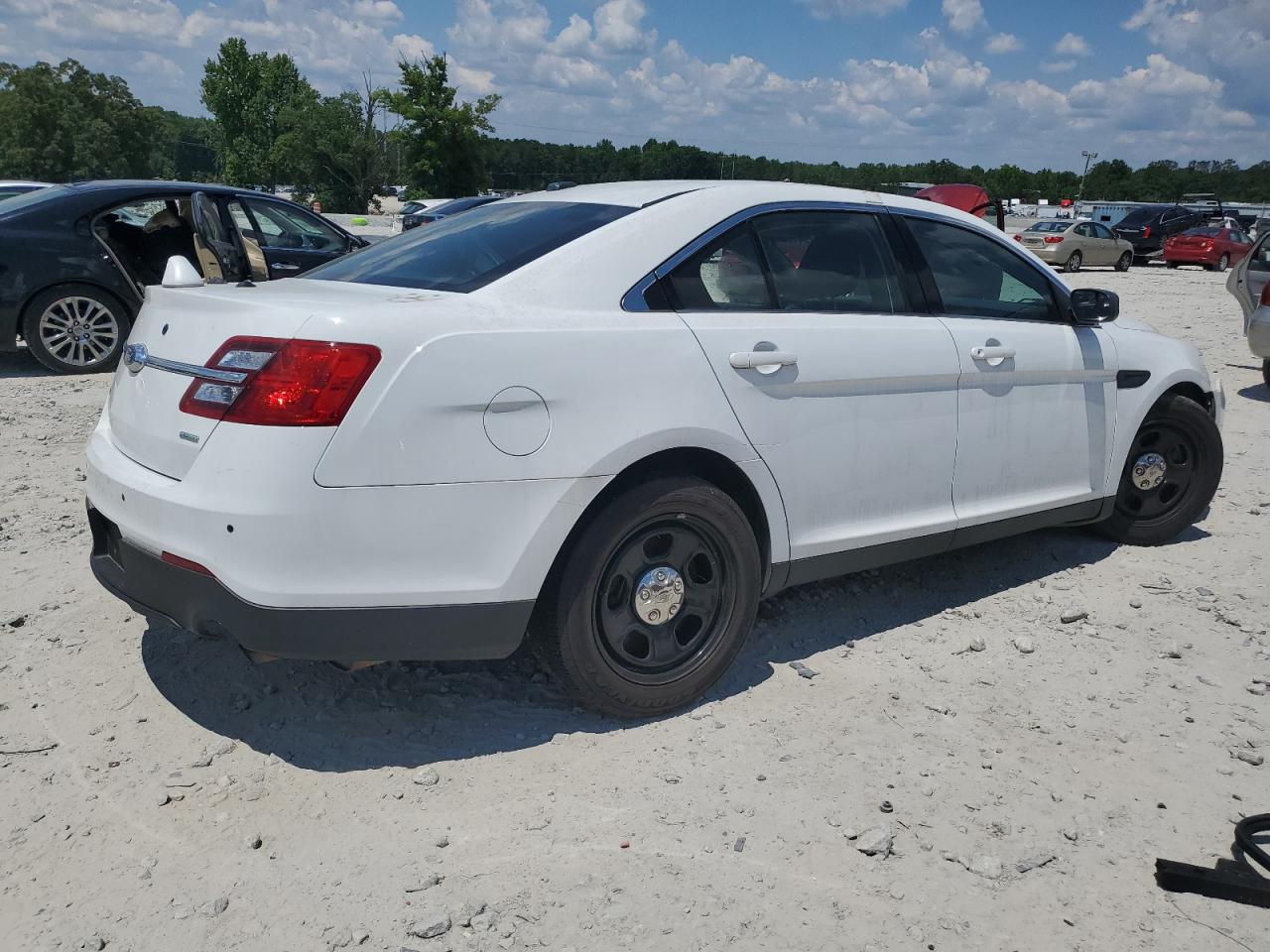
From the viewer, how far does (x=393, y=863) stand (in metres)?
2.69

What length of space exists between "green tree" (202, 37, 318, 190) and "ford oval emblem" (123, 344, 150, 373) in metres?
100

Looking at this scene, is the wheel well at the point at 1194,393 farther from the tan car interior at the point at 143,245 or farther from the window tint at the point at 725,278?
the tan car interior at the point at 143,245

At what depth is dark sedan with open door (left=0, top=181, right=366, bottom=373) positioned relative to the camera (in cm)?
830

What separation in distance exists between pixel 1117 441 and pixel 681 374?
2.61m

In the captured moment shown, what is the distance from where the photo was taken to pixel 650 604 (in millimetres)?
3301

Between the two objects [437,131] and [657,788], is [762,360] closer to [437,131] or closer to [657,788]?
[657,788]

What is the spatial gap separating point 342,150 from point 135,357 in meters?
75.7

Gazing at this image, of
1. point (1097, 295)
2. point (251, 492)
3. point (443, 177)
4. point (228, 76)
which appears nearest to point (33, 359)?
point (251, 492)

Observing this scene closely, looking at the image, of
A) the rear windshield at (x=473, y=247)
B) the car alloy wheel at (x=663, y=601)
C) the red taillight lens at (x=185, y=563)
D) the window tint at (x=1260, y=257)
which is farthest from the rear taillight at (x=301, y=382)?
the window tint at (x=1260, y=257)

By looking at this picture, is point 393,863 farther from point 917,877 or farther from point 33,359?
point 33,359

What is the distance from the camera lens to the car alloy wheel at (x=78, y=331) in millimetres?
8648

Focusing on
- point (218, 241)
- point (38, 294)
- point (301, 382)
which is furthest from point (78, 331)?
point (301, 382)

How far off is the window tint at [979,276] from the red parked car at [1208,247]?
93.2 ft

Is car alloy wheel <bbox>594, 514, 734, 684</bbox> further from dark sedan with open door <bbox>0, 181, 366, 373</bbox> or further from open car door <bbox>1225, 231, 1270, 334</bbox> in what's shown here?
open car door <bbox>1225, 231, 1270, 334</bbox>
